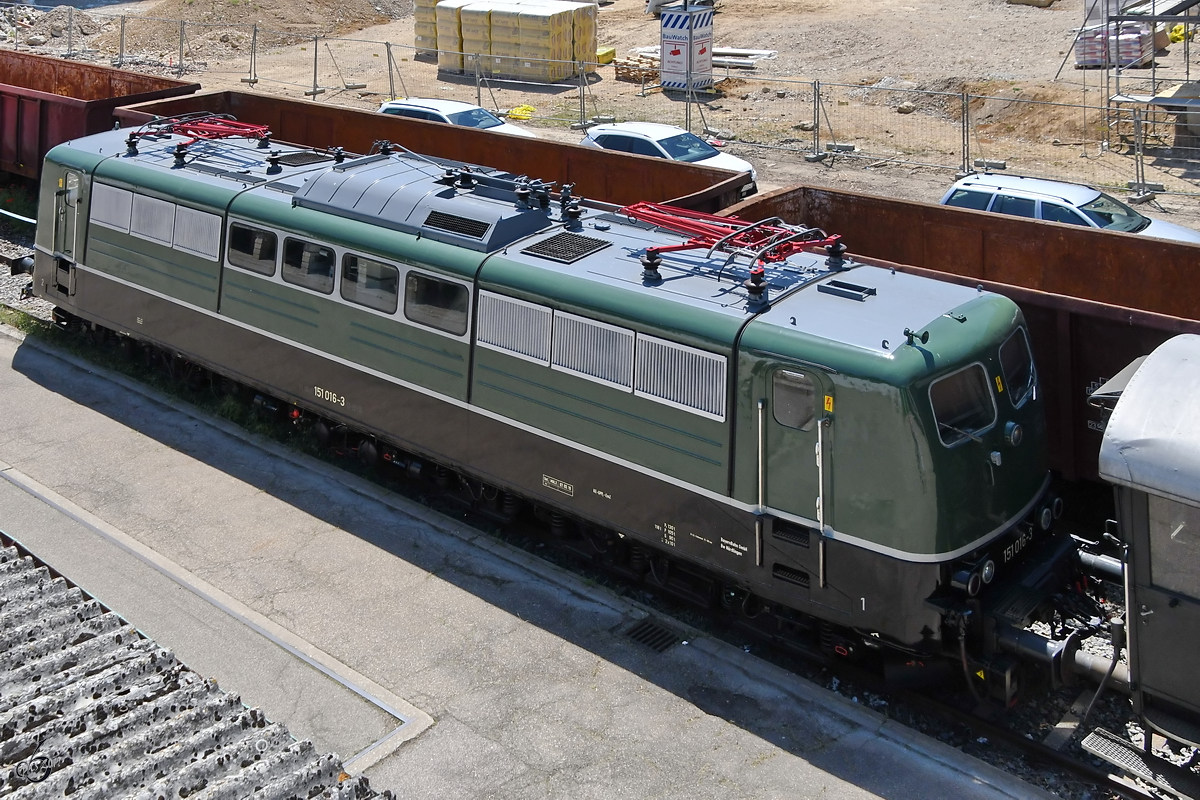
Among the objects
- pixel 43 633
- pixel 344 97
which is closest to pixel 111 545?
pixel 43 633

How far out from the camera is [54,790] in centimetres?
527

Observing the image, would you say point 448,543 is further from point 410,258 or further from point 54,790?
point 54,790

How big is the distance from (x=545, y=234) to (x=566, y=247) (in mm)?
576

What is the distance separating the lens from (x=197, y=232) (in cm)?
1383

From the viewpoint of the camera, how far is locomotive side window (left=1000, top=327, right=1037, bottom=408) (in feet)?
30.7

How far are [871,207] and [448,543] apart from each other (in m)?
6.45

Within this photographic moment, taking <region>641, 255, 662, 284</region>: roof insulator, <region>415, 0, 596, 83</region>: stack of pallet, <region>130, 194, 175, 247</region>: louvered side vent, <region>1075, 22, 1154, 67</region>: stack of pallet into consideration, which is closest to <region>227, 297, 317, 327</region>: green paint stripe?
<region>130, 194, 175, 247</region>: louvered side vent

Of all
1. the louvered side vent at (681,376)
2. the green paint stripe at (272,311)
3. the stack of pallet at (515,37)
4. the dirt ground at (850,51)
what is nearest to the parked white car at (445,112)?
the dirt ground at (850,51)

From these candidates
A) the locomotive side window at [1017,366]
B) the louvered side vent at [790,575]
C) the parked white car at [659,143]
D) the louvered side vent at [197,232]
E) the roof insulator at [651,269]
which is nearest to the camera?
the louvered side vent at [790,575]

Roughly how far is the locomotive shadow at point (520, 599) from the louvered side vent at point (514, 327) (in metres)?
Result: 2.21

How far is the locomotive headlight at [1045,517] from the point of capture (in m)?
9.54

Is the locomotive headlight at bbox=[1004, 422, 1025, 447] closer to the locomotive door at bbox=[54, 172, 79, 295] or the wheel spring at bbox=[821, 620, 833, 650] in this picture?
the wheel spring at bbox=[821, 620, 833, 650]

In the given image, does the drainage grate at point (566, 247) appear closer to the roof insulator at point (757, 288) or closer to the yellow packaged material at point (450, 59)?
the roof insulator at point (757, 288)

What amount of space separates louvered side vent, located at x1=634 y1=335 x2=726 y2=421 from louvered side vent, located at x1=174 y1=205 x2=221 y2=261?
6.20m
